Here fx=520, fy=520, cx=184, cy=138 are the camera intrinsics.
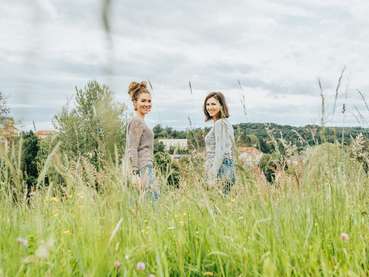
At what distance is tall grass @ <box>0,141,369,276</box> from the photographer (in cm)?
178

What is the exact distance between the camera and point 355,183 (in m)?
2.95

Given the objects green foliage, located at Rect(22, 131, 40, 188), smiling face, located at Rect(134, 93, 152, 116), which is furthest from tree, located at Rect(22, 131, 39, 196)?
smiling face, located at Rect(134, 93, 152, 116)

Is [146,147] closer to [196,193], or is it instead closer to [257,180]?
[196,193]

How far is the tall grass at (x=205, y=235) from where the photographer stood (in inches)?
69.9

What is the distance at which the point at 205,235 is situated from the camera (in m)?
2.19

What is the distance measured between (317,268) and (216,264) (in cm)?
42

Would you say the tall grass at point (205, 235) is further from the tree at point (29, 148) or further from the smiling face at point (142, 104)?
the smiling face at point (142, 104)

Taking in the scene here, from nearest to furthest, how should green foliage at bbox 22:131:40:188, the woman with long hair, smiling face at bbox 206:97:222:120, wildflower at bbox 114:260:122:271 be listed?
1. green foliage at bbox 22:131:40:188
2. wildflower at bbox 114:260:122:271
3. the woman with long hair
4. smiling face at bbox 206:97:222:120

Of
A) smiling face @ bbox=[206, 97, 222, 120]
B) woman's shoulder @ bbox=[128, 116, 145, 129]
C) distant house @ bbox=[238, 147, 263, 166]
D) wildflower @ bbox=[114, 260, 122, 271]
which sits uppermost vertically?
smiling face @ bbox=[206, 97, 222, 120]

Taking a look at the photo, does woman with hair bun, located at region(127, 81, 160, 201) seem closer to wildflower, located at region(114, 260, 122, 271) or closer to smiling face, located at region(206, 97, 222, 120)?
smiling face, located at region(206, 97, 222, 120)

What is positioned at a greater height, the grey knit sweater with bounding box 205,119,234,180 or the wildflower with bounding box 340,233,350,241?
the grey knit sweater with bounding box 205,119,234,180

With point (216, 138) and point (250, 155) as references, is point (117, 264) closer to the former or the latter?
point (250, 155)

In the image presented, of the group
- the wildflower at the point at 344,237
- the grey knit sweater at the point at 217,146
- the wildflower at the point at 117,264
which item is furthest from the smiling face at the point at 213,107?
the wildflower at the point at 117,264

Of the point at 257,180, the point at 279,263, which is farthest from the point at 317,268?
the point at 257,180
